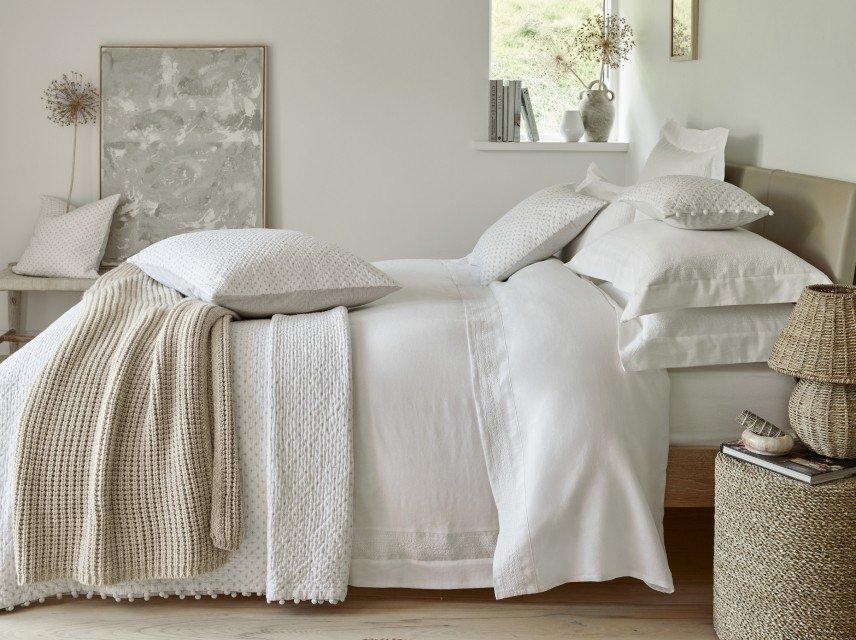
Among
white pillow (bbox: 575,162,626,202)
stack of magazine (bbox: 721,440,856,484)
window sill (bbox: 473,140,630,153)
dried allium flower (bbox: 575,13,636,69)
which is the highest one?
dried allium flower (bbox: 575,13,636,69)

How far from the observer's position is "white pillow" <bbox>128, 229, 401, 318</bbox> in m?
2.21

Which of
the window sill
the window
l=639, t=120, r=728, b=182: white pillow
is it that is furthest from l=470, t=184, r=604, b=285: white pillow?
the window

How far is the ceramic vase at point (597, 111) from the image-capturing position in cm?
424

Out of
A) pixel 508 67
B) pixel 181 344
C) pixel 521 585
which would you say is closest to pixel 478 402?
pixel 521 585

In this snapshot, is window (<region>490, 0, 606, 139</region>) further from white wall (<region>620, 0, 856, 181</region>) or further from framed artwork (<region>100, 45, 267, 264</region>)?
framed artwork (<region>100, 45, 267, 264</region>)

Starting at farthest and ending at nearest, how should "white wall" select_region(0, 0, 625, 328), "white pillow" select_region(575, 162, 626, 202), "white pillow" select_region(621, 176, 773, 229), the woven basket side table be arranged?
"white wall" select_region(0, 0, 625, 328) < "white pillow" select_region(575, 162, 626, 202) < "white pillow" select_region(621, 176, 773, 229) < the woven basket side table

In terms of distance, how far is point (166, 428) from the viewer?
76.5 inches

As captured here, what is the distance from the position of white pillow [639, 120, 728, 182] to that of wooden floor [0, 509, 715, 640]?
4.04 feet

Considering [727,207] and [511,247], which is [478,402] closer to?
[727,207]

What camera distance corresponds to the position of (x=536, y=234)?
2.82 m

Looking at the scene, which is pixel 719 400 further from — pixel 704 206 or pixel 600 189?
pixel 600 189

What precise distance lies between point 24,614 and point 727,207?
1.85 meters

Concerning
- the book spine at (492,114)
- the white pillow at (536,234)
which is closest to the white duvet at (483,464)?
the white pillow at (536,234)

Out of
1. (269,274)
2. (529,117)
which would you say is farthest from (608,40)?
(269,274)
